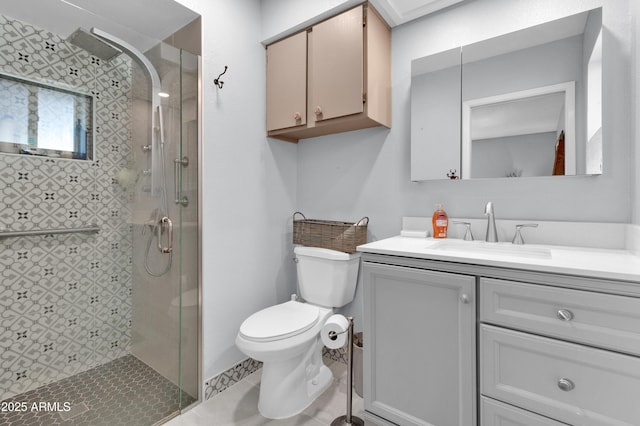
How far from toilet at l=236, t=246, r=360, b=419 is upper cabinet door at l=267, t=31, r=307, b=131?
0.89 metres

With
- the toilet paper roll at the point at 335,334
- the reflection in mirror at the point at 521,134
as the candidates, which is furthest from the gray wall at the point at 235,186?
the reflection in mirror at the point at 521,134

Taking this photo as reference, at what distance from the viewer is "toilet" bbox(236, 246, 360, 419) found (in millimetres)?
1495

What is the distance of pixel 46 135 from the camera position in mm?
1451

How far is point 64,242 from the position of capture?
1.55 m

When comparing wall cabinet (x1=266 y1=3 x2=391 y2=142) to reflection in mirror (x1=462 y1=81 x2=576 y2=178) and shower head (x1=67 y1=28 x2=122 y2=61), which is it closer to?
reflection in mirror (x1=462 y1=81 x2=576 y2=178)

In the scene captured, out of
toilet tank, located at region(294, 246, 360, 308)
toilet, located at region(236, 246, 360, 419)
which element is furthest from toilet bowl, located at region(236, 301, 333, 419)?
toilet tank, located at region(294, 246, 360, 308)

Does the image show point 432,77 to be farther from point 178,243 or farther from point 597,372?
point 178,243

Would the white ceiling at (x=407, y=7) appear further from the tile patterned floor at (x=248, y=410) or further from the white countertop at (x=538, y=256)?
the tile patterned floor at (x=248, y=410)

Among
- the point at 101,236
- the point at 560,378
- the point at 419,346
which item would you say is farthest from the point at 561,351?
the point at 101,236

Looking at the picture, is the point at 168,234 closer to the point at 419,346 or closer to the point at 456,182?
the point at 419,346

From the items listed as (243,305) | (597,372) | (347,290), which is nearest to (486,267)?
(597,372)

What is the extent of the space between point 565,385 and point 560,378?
0.02 meters

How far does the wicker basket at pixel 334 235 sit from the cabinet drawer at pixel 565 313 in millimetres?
875

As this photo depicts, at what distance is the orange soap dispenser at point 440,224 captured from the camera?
166 cm
